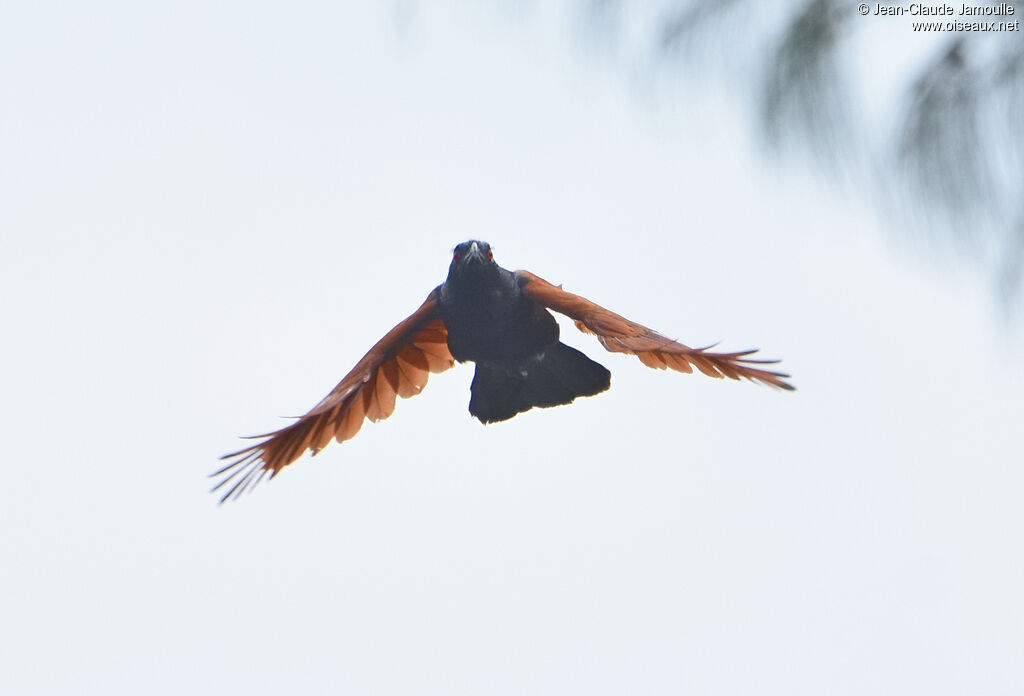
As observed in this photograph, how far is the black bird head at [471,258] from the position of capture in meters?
4.25

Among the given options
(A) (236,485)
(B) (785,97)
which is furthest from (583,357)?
(B) (785,97)

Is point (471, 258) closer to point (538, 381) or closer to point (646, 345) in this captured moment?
point (538, 381)

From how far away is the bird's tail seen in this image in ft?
14.5

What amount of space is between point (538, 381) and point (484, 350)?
0.85ft

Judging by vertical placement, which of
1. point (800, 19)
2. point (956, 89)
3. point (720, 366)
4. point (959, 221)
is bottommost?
point (959, 221)

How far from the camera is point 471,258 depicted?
4.25 meters

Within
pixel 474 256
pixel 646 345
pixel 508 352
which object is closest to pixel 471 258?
pixel 474 256

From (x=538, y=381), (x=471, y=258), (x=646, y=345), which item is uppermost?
(x=471, y=258)

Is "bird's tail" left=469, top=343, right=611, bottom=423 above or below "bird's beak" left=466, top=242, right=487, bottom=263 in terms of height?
below

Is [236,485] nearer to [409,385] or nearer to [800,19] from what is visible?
[409,385]

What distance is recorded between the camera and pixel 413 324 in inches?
173

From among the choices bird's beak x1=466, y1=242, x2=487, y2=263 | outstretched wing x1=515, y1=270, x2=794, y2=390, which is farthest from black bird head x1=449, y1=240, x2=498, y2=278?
outstretched wing x1=515, y1=270, x2=794, y2=390

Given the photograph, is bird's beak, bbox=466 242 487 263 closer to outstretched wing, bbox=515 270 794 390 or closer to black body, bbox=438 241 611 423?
black body, bbox=438 241 611 423

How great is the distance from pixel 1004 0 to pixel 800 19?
362 mm
